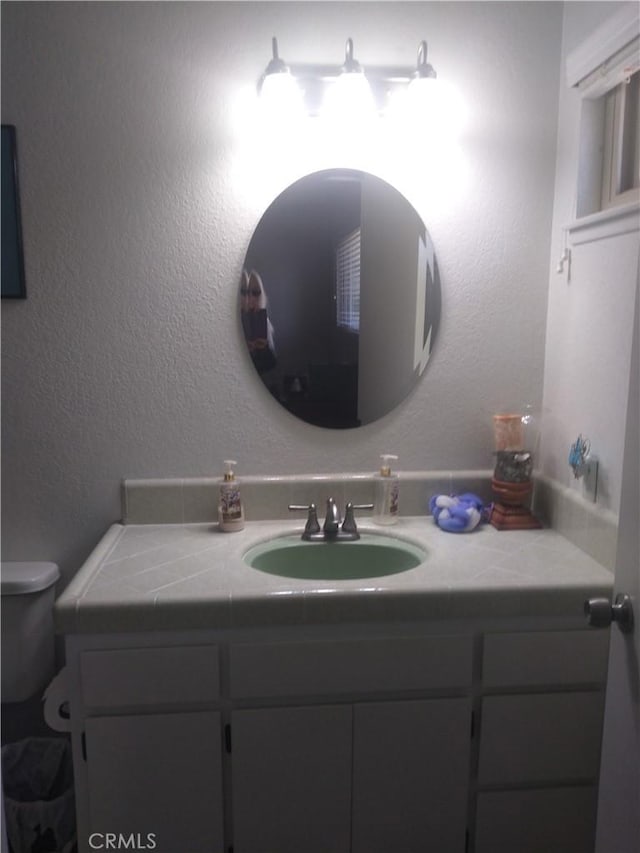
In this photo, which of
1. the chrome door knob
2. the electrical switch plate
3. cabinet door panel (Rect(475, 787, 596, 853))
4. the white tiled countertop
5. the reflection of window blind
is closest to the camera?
the chrome door knob

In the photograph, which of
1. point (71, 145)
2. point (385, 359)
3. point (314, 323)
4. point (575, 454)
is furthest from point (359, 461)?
point (71, 145)

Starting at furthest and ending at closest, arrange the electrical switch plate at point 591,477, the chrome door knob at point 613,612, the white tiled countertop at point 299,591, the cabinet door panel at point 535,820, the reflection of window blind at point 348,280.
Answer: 1. the reflection of window blind at point 348,280
2. the electrical switch plate at point 591,477
3. the cabinet door panel at point 535,820
4. the white tiled countertop at point 299,591
5. the chrome door knob at point 613,612

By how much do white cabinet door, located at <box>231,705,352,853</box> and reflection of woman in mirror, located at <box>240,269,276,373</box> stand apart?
0.86m

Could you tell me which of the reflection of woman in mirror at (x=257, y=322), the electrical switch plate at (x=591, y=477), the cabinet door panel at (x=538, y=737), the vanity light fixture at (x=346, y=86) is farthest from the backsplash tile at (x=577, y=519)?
the vanity light fixture at (x=346, y=86)

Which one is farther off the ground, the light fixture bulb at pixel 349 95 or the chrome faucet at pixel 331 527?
the light fixture bulb at pixel 349 95

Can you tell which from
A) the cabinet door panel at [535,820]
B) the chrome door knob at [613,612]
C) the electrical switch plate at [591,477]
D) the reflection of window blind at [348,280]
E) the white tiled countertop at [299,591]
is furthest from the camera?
the reflection of window blind at [348,280]

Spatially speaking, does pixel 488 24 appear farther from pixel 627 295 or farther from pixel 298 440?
pixel 298 440

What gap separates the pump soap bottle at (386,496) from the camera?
1.70 m

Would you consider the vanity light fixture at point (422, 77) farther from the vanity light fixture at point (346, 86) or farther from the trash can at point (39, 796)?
the trash can at point (39, 796)

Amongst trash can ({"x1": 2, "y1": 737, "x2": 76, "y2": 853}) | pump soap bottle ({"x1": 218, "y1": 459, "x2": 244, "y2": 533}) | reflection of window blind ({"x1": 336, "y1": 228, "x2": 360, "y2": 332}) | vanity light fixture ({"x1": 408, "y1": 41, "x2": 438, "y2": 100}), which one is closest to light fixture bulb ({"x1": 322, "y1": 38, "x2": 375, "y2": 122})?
vanity light fixture ({"x1": 408, "y1": 41, "x2": 438, "y2": 100})

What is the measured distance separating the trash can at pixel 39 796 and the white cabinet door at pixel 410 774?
69cm

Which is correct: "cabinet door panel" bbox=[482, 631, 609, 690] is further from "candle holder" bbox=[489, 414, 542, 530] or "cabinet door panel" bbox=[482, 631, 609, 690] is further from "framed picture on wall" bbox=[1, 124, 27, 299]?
"framed picture on wall" bbox=[1, 124, 27, 299]

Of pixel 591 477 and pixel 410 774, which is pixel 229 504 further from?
pixel 591 477

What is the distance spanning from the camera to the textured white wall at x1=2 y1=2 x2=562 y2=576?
1.57 metres
